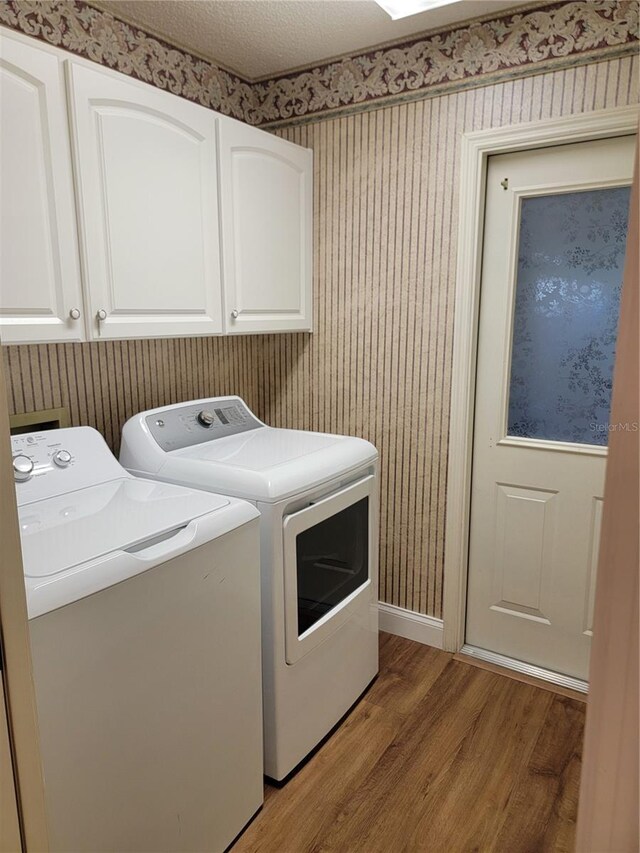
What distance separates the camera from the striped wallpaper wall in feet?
7.00

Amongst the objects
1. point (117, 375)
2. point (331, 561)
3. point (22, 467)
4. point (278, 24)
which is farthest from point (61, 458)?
point (278, 24)

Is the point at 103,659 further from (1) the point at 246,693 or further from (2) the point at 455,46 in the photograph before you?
(2) the point at 455,46

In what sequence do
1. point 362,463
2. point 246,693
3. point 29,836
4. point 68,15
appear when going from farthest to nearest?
point 362,463
point 68,15
point 246,693
point 29,836

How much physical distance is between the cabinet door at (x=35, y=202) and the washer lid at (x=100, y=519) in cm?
46

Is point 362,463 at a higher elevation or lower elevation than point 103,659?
higher

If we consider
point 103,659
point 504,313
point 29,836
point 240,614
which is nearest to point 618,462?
point 29,836

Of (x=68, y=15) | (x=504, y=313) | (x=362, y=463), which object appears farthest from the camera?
(x=504, y=313)

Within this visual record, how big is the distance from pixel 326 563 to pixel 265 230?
4.26 feet

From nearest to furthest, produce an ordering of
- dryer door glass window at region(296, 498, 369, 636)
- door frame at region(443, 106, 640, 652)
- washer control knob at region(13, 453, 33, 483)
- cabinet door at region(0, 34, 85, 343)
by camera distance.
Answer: cabinet door at region(0, 34, 85, 343)
washer control knob at region(13, 453, 33, 483)
dryer door glass window at region(296, 498, 369, 636)
door frame at region(443, 106, 640, 652)

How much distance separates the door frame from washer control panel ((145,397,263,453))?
0.85m

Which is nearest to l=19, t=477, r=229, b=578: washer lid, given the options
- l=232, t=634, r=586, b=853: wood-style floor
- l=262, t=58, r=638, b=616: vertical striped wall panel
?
l=232, t=634, r=586, b=853: wood-style floor

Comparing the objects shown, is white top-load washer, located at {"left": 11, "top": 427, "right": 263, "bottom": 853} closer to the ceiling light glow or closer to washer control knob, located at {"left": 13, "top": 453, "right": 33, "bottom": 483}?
washer control knob, located at {"left": 13, "top": 453, "right": 33, "bottom": 483}

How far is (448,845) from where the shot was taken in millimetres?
1645

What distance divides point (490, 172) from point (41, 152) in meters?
1.57
